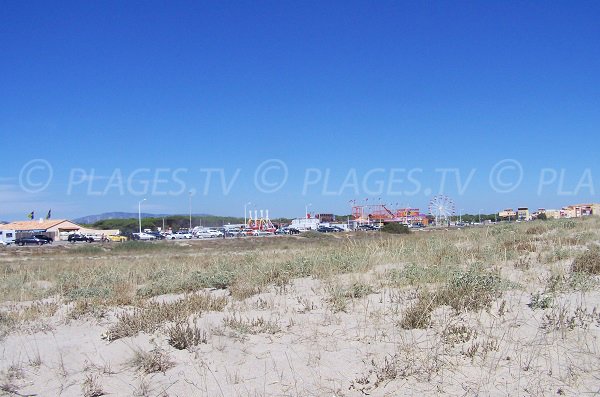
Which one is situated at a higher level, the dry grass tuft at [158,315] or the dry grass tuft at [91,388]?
the dry grass tuft at [158,315]

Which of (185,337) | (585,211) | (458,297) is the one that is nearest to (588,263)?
(458,297)

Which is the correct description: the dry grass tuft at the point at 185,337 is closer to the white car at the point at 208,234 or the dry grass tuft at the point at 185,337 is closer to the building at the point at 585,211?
the building at the point at 585,211

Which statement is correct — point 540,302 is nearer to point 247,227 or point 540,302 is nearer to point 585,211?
point 585,211

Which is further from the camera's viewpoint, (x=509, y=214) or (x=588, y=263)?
(x=509, y=214)

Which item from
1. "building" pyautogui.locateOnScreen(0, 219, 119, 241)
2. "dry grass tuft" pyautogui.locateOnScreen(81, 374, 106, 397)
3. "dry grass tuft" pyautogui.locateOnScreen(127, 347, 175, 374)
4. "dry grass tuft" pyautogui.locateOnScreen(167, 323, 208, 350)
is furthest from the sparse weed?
"building" pyautogui.locateOnScreen(0, 219, 119, 241)

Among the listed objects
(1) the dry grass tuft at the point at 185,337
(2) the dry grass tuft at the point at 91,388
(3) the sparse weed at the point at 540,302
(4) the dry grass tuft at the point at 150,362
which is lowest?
(2) the dry grass tuft at the point at 91,388

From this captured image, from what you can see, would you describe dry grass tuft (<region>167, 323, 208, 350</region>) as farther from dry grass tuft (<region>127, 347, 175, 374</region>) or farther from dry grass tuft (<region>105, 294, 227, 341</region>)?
dry grass tuft (<region>105, 294, 227, 341</region>)

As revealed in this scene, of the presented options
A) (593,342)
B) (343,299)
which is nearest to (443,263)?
(343,299)

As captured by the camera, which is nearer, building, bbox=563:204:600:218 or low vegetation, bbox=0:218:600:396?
low vegetation, bbox=0:218:600:396

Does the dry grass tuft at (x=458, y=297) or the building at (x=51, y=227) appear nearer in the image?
the dry grass tuft at (x=458, y=297)

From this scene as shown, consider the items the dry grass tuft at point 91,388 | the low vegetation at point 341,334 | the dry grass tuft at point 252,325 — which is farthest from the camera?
the dry grass tuft at point 252,325

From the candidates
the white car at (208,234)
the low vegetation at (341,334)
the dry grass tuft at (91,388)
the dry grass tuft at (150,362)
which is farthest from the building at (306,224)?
the dry grass tuft at (91,388)

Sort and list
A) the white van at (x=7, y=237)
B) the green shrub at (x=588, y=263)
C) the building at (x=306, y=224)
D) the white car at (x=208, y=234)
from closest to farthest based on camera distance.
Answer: the green shrub at (x=588, y=263) < the white van at (x=7, y=237) < the white car at (x=208, y=234) < the building at (x=306, y=224)

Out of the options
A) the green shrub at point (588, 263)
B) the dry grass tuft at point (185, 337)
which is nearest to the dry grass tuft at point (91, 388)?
the dry grass tuft at point (185, 337)
